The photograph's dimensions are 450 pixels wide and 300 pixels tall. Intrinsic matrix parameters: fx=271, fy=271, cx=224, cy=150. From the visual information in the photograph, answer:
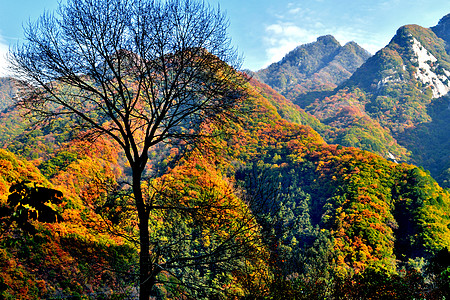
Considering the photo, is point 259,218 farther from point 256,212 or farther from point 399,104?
point 399,104

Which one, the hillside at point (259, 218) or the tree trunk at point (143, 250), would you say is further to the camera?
the hillside at point (259, 218)

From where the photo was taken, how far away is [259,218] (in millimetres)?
4398

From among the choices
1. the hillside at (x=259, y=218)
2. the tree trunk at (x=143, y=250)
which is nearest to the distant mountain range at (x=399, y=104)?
the hillside at (x=259, y=218)

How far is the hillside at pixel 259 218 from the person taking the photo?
199 inches

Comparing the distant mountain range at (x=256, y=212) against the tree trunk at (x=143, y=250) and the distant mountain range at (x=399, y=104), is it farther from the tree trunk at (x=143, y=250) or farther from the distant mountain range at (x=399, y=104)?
the distant mountain range at (x=399, y=104)

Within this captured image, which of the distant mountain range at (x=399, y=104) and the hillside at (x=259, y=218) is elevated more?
the distant mountain range at (x=399, y=104)

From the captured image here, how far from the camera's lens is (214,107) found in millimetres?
5305

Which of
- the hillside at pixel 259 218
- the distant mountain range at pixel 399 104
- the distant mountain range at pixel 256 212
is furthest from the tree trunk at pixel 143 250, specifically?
the distant mountain range at pixel 399 104

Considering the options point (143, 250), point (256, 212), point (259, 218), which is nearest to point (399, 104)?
point (259, 218)

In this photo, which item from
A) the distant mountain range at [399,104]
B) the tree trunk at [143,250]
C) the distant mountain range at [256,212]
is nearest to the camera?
the tree trunk at [143,250]

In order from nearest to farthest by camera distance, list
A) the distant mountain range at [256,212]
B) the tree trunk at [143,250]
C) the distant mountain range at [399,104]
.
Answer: the tree trunk at [143,250], the distant mountain range at [256,212], the distant mountain range at [399,104]

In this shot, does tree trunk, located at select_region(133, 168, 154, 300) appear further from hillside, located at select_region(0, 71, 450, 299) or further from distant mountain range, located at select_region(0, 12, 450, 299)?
hillside, located at select_region(0, 71, 450, 299)

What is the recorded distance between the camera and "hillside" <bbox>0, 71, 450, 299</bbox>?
504cm

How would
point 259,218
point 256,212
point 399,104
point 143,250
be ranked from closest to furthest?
point 256,212
point 259,218
point 143,250
point 399,104
